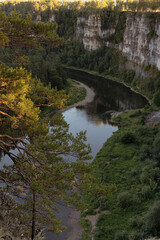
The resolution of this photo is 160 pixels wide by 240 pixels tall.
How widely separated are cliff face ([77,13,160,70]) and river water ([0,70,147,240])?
30.6 feet

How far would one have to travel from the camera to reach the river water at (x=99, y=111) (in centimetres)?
3708

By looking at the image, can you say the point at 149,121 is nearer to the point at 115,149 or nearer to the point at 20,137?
the point at 115,149

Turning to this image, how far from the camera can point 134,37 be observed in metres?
74.1

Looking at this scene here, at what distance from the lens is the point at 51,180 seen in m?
12.9

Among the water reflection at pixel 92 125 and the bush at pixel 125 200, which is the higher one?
the water reflection at pixel 92 125

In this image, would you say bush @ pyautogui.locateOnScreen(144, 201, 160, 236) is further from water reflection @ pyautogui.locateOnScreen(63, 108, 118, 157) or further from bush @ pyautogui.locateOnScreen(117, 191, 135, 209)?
water reflection @ pyautogui.locateOnScreen(63, 108, 118, 157)

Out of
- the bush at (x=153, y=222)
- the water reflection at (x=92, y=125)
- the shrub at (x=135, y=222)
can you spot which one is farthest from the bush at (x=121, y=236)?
the water reflection at (x=92, y=125)

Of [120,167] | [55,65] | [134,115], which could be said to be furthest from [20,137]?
[55,65]

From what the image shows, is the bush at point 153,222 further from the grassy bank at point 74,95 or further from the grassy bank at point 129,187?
the grassy bank at point 74,95

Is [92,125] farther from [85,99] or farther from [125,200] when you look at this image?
[125,200]

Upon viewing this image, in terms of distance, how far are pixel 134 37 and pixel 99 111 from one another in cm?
3322

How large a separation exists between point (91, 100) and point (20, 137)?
150 feet

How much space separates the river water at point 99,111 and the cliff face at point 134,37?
932 cm

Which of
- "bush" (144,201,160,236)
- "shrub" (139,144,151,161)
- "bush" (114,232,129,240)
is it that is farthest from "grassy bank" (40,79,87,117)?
"bush" (144,201,160,236)
